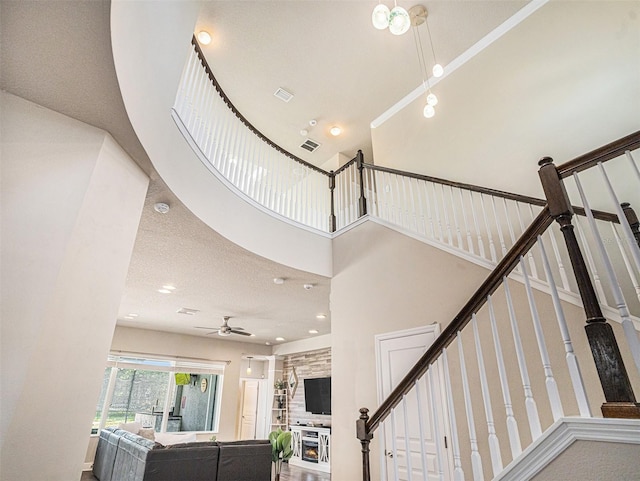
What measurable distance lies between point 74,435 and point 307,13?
492cm

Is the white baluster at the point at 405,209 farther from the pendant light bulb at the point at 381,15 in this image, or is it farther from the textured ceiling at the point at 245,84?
the pendant light bulb at the point at 381,15

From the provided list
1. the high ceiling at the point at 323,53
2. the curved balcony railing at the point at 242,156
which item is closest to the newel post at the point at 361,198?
the curved balcony railing at the point at 242,156

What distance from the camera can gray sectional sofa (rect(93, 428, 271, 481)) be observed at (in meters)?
4.25

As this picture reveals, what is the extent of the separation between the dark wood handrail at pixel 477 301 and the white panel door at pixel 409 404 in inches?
29.2

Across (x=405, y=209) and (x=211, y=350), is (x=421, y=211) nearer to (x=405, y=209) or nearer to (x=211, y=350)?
(x=405, y=209)

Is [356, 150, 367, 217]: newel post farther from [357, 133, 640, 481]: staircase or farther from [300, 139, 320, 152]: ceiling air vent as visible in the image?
[300, 139, 320, 152]: ceiling air vent

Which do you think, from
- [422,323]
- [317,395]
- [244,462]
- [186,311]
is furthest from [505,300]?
[317,395]

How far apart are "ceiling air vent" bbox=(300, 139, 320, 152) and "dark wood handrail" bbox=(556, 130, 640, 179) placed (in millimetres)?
5615

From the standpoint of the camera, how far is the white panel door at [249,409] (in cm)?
986

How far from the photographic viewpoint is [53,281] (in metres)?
1.86

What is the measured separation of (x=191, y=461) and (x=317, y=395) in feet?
14.1

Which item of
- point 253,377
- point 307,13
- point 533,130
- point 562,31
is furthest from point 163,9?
point 253,377

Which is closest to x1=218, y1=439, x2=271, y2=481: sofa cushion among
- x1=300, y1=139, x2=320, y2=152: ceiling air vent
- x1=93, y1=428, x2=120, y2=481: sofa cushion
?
x1=93, y1=428, x2=120, y2=481: sofa cushion

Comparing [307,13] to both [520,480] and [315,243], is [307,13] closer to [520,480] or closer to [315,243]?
[315,243]
